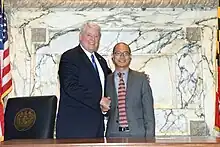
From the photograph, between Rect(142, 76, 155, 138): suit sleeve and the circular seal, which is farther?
Rect(142, 76, 155, 138): suit sleeve

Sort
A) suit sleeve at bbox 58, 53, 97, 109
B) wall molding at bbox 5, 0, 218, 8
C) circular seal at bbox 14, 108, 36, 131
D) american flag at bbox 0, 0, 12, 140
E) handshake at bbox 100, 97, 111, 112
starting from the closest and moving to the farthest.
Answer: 1. circular seal at bbox 14, 108, 36, 131
2. handshake at bbox 100, 97, 111, 112
3. suit sleeve at bbox 58, 53, 97, 109
4. american flag at bbox 0, 0, 12, 140
5. wall molding at bbox 5, 0, 218, 8

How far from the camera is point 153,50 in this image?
5273 mm

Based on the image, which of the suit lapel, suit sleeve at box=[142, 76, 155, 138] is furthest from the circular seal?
suit sleeve at box=[142, 76, 155, 138]

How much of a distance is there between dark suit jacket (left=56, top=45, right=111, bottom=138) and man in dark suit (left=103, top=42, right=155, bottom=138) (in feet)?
0.40

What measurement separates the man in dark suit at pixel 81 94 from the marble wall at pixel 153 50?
1.60 m

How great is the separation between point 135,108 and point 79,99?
1.57 feet

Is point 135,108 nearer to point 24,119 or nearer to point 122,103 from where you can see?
point 122,103

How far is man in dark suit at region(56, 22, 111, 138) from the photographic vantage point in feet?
11.4

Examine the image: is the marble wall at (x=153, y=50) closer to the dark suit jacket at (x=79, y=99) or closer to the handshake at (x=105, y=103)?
the dark suit jacket at (x=79, y=99)

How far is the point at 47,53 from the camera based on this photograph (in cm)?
523

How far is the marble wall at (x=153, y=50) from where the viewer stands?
5180 millimetres

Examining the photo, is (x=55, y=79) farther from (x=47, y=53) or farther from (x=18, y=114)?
(x=18, y=114)

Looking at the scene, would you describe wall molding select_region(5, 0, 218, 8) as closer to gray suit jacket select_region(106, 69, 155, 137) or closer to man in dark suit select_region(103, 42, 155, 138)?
man in dark suit select_region(103, 42, 155, 138)

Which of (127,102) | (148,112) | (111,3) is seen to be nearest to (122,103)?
(127,102)
